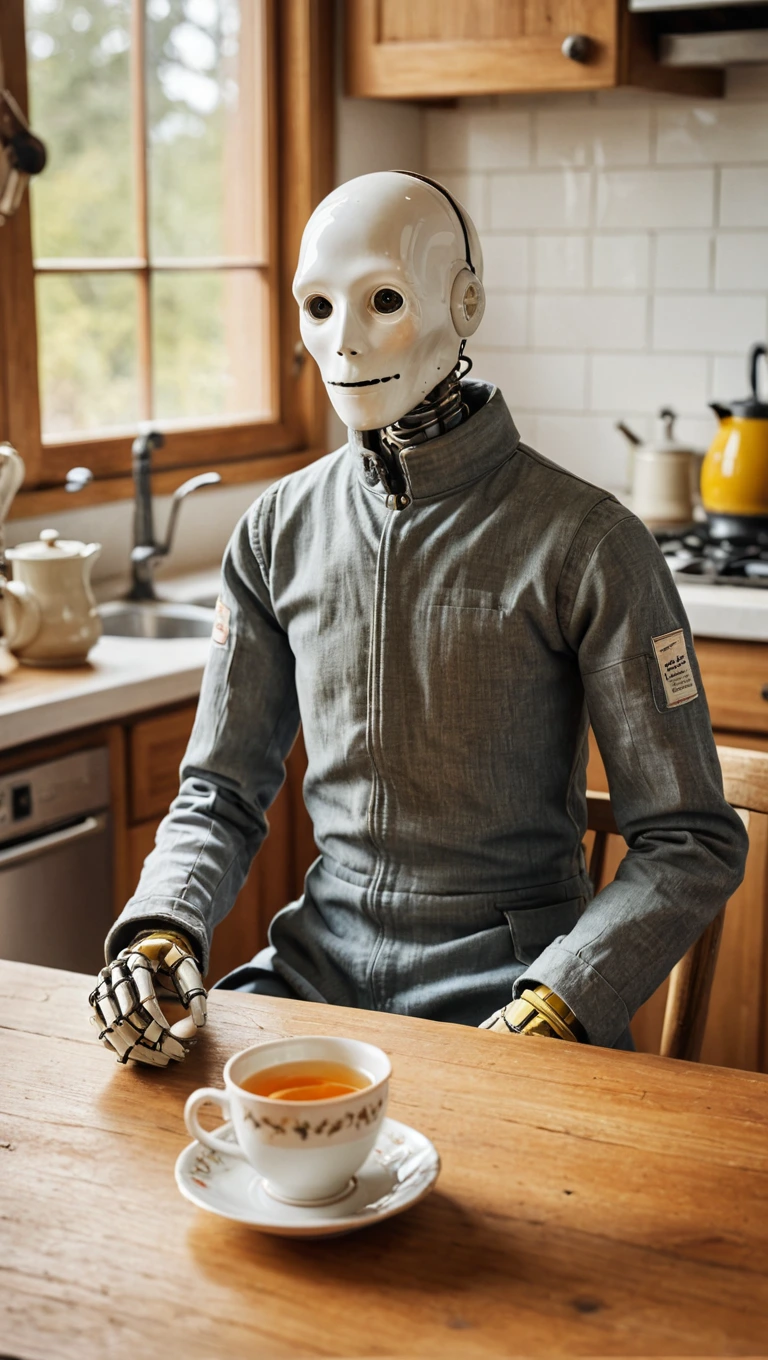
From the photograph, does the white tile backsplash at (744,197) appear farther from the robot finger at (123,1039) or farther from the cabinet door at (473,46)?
the robot finger at (123,1039)

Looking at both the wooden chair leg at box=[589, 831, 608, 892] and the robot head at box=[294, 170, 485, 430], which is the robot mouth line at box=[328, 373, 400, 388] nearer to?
the robot head at box=[294, 170, 485, 430]

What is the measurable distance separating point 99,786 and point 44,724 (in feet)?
0.61

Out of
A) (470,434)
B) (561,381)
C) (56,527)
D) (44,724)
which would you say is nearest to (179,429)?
(56,527)

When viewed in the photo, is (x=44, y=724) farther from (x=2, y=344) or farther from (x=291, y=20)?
(x=291, y=20)

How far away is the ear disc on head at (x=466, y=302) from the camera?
51.2 inches

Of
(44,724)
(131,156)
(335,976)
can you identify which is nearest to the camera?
(335,976)

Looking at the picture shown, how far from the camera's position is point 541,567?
1.30 metres

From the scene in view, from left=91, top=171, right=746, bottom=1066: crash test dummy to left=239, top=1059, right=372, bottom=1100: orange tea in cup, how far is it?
27cm

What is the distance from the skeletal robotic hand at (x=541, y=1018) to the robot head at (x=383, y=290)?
51 cm

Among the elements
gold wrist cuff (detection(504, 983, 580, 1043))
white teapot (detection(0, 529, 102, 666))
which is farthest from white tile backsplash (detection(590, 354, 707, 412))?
gold wrist cuff (detection(504, 983, 580, 1043))

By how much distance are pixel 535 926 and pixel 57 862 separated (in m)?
0.92

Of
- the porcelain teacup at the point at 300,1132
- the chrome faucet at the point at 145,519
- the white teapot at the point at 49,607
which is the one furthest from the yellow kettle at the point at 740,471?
the porcelain teacup at the point at 300,1132

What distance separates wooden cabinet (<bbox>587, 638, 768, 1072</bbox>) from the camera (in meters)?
2.37

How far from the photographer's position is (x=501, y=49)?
9.29 feet
